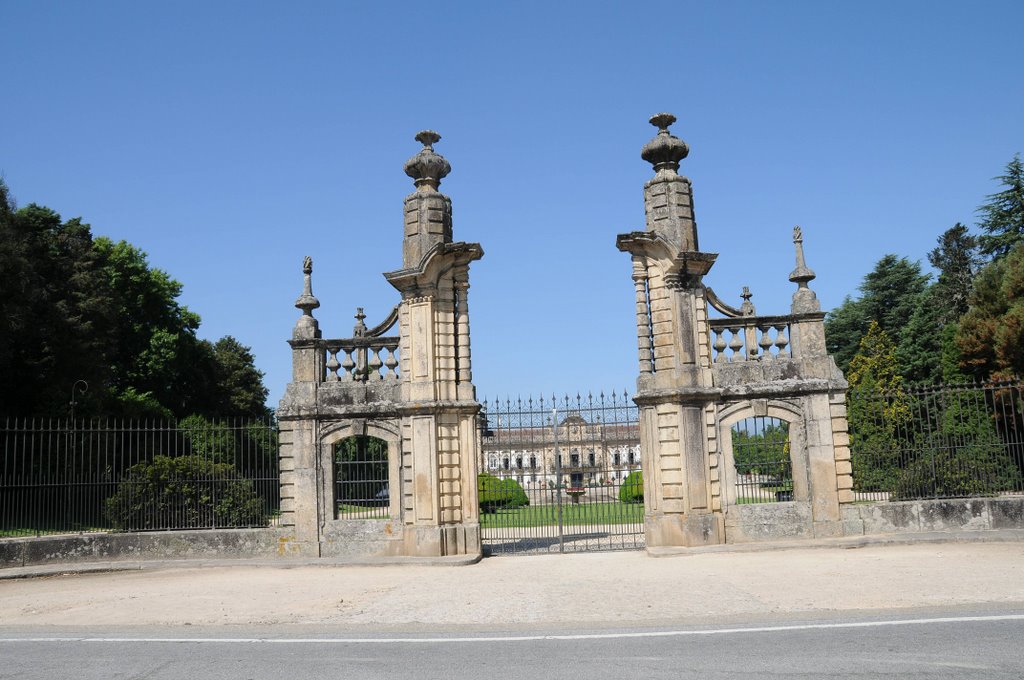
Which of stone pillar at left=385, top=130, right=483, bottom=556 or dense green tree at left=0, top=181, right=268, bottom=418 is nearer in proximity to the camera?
stone pillar at left=385, top=130, right=483, bottom=556

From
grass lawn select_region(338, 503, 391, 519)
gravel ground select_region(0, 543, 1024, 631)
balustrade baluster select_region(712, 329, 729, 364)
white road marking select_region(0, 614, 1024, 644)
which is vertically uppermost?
balustrade baluster select_region(712, 329, 729, 364)

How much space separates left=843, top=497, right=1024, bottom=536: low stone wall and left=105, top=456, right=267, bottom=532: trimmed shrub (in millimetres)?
11377

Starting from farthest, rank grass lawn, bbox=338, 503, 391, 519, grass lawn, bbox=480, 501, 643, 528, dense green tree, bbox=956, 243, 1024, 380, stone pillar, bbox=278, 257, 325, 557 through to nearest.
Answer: dense green tree, bbox=956, 243, 1024, 380 < grass lawn, bbox=480, 501, 643, 528 < grass lawn, bbox=338, 503, 391, 519 < stone pillar, bbox=278, 257, 325, 557

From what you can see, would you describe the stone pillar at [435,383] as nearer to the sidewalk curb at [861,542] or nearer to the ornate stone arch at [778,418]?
the sidewalk curb at [861,542]

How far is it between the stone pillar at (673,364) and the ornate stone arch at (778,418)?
0.26 m

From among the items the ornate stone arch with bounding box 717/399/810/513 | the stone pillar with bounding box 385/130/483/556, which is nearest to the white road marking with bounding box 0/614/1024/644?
the stone pillar with bounding box 385/130/483/556

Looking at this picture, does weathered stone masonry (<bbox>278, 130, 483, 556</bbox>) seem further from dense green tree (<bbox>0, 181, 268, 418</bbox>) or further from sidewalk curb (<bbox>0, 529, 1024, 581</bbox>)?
dense green tree (<bbox>0, 181, 268, 418</bbox>)

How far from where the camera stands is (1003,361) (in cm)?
2719

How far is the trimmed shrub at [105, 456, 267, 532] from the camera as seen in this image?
50.6 feet

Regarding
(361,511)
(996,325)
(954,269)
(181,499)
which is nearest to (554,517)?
(361,511)

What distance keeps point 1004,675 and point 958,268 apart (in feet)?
131

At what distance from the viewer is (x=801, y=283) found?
15273 millimetres

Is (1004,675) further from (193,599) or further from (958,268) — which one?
(958,268)

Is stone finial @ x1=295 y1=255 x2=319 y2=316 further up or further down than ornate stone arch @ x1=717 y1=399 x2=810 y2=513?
further up
